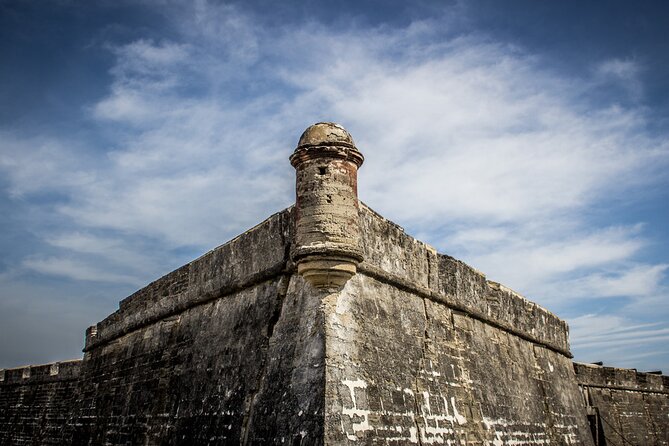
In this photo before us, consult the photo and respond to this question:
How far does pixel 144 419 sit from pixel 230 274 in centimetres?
265

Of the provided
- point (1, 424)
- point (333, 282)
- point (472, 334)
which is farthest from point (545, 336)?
point (1, 424)

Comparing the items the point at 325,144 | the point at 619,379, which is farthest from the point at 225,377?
the point at 619,379

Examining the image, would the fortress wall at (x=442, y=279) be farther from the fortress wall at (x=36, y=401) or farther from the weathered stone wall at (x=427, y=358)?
the fortress wall at (x=36, y=401)

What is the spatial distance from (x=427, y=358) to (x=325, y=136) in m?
3.09

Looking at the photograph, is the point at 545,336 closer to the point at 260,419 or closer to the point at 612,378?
the point at 612,378

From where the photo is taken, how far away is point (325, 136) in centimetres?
640

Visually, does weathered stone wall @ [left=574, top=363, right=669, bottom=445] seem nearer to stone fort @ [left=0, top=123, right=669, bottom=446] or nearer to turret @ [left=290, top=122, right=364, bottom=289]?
stone fort @ [left=0, top=123, right=669, bottom=446]

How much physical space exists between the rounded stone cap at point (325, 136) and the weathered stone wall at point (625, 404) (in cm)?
1114

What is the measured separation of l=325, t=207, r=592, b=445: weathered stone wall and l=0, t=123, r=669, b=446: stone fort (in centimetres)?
2

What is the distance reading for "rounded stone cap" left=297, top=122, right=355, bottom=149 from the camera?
6375 millimetres

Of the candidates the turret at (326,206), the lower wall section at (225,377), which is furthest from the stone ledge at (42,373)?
the turret at (326,206)

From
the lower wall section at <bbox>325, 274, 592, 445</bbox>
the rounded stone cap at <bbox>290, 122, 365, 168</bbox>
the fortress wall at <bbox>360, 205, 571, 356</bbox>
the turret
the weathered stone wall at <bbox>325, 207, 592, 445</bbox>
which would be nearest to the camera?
the lower wall section at <bbox>325, 274, 592, 445</bbox>

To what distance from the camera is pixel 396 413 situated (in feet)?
20.8

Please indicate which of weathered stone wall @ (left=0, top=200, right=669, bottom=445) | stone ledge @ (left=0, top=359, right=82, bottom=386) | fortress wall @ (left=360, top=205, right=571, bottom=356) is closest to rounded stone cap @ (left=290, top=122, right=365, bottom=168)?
weathered stone wall @ (left=0, top=200, right=669, bottom=445)
